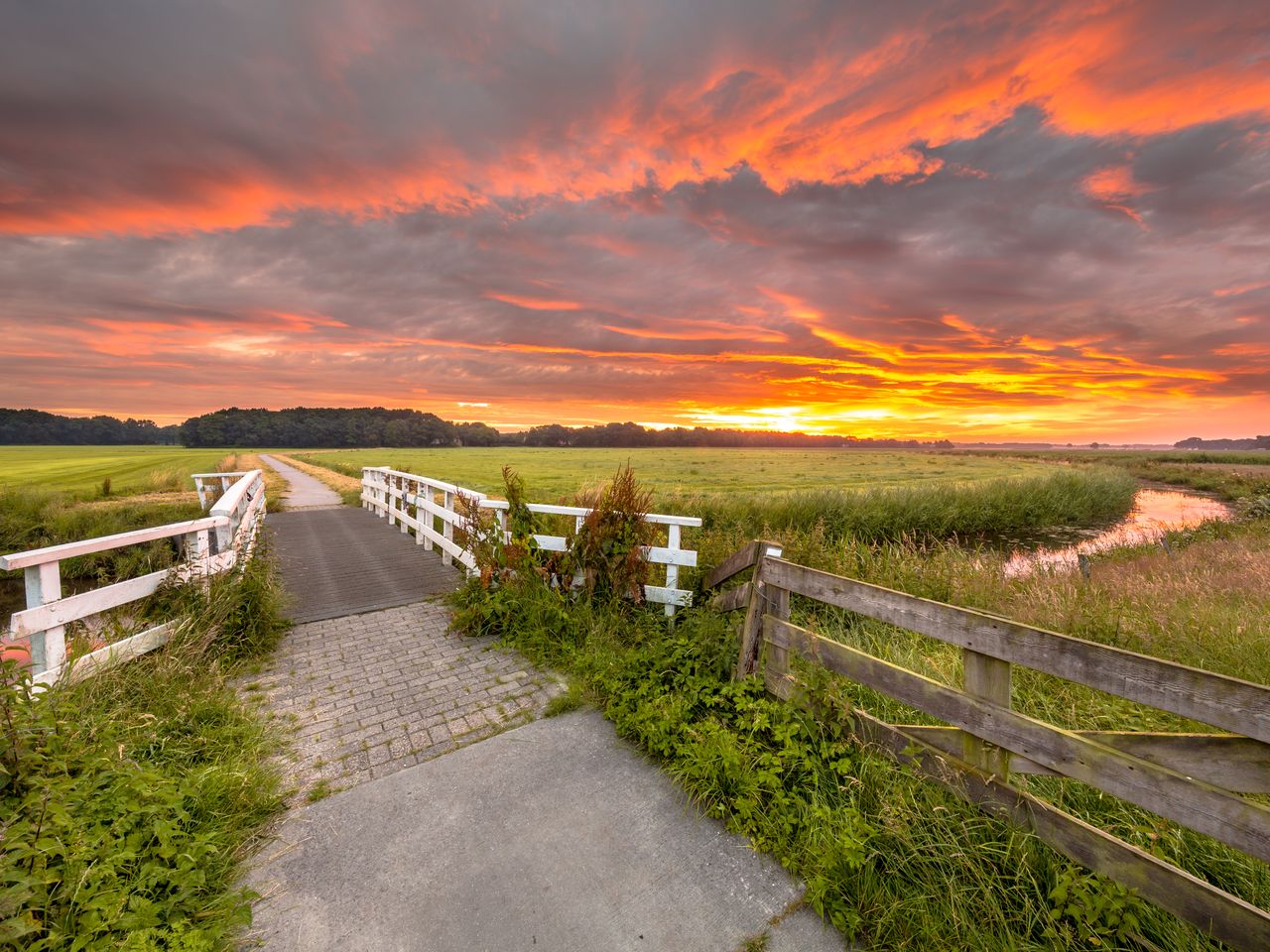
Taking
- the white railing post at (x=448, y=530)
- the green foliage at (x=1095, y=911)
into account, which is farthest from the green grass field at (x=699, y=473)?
the green foliage at (x=1095, y=911)

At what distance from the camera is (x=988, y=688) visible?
2588 mm

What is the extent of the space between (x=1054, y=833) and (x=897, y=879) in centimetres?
76

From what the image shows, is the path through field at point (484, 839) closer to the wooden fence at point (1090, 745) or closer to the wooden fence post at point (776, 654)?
the wooden fence post at point (776, 654)

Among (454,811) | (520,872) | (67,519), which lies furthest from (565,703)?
(67,519)

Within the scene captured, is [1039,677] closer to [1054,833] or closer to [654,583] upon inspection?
[1054,833]

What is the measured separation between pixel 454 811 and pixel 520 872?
647 mm

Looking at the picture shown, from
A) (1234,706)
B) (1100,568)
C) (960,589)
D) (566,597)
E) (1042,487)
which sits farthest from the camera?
(1042,487)

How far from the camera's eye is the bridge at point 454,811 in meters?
2.40

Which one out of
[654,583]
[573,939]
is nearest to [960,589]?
[654,583]

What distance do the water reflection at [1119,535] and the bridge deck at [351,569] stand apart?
11465 millimetres

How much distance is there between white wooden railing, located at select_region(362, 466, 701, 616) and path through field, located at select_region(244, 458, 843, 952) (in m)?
1.67

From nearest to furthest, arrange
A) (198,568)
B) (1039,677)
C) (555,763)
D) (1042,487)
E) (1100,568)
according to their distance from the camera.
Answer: (555,763) → (1039,677) → (198,568) → (1100,568) → (1042,487)

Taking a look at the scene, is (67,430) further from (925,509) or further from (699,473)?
(925,509)

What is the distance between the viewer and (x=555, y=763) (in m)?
3.54
